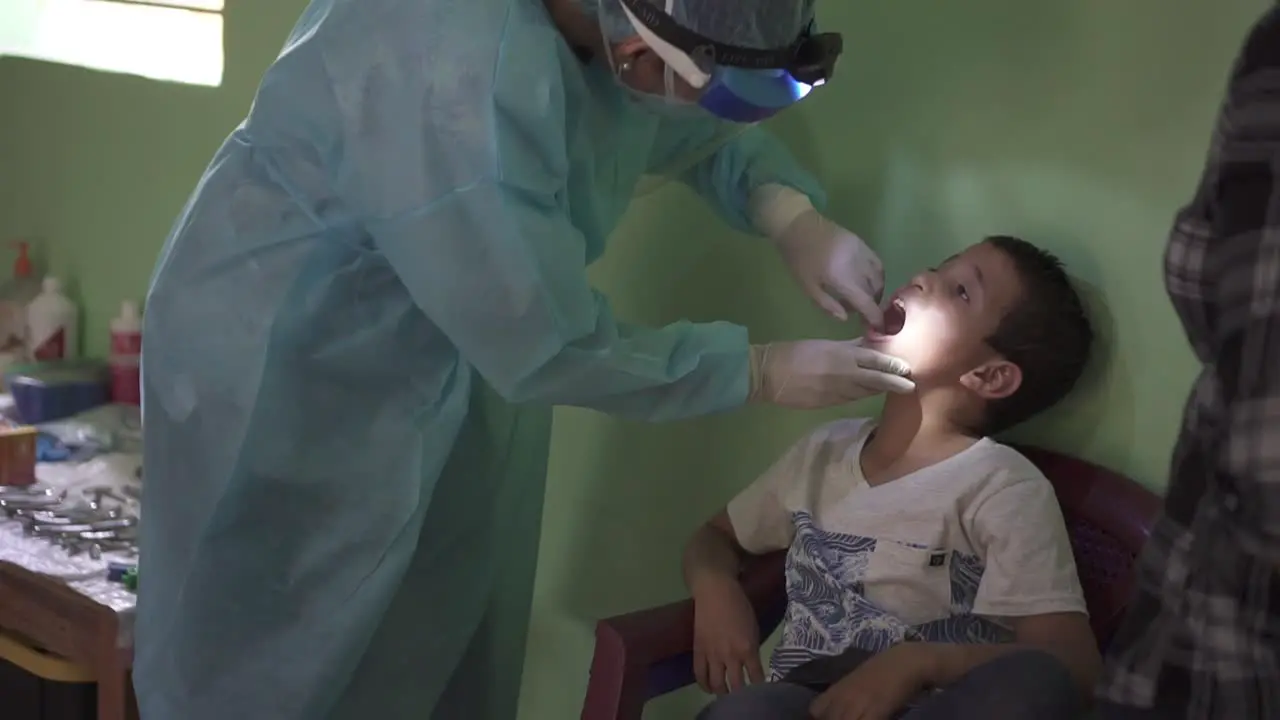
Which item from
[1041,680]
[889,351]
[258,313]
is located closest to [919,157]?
[889,351]

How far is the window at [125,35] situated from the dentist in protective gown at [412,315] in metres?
1.23

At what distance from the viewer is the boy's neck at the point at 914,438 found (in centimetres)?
137

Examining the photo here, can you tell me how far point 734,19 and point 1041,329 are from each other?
0.50 m

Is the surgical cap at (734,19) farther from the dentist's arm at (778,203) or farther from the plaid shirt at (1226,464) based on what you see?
the plaid shirt at (1226,464)

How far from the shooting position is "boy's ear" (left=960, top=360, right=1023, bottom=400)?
1.33m

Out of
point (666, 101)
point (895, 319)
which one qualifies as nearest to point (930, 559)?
point (895, 319)

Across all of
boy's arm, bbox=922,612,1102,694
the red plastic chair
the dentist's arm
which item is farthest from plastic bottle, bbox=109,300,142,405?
boy's arm, bbox=922,612,1102,694

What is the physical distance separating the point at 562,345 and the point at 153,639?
0.67 metres

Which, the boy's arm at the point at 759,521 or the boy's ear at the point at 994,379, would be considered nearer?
the boy's ear at the point at 994,379

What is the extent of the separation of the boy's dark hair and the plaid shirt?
1.65 ft


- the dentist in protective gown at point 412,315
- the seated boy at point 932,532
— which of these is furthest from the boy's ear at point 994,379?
the dentist in protective gown at point 412,315

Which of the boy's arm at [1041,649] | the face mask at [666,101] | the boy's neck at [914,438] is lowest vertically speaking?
the boy's arm at [1041,649]

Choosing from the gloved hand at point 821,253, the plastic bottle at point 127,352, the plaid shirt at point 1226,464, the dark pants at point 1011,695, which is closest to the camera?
the plaid shirt at point 1226,464

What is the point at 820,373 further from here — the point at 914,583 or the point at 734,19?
the point at 734,19
